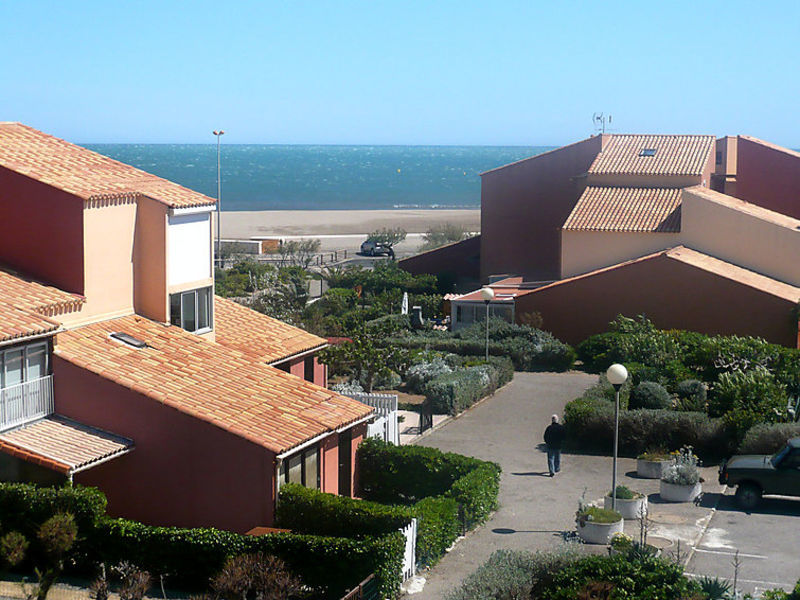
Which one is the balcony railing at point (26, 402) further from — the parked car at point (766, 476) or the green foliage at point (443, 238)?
the green foliage at point (443, 238)

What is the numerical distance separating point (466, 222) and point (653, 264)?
8005 cm

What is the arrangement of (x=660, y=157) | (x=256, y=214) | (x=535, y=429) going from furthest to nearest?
1. (x=256, y=214)
2. (x=660, y=157)
3. (x=535, y=429)

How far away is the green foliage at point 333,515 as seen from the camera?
15.7 metres

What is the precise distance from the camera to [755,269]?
38.1 meters

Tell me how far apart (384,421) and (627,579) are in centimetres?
966

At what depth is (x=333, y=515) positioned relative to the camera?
16.1 metres

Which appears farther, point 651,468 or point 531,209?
point 531,209

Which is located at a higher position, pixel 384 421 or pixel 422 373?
pixel 384 421

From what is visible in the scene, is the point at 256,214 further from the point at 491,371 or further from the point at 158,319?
the point at 158,319

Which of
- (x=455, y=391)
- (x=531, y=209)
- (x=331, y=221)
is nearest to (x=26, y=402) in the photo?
(x=455, y=391)

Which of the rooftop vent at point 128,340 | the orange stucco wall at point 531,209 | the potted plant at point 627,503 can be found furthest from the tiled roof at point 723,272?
the rooftop vent at point 128,340

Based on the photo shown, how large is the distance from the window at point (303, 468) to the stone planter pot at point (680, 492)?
21.8 feet

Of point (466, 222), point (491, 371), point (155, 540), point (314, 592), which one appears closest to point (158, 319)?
point (155, 540)

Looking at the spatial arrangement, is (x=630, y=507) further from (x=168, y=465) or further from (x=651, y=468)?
(x=168, y=465)
